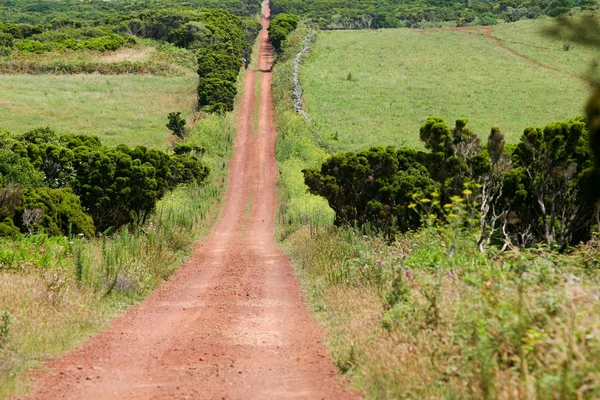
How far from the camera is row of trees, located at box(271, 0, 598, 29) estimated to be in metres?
110

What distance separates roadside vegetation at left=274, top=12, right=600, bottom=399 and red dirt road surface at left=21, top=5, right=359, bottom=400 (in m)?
0.45

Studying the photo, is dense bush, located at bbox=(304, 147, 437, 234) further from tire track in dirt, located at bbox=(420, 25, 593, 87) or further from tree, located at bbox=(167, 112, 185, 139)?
tire track in dirt, located at bbox=(420, 25, 593, 87)

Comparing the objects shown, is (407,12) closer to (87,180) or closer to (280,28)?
(280,28)

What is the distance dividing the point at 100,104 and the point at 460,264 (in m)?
51.8

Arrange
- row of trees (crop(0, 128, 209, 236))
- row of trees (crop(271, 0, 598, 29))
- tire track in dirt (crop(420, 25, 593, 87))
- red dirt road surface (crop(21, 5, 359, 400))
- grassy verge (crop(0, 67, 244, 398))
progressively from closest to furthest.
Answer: red dirt road surface (crop(21, 5, 359, 400)), grassy verge (crop(0, 67, 244, 398)), row of trees (crop(0, 128, 209, 236)), tire track in dirt (crop(420, 25, 593, 87)), row of trees (crop(271, 0, 598, 29))

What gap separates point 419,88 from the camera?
65.9m

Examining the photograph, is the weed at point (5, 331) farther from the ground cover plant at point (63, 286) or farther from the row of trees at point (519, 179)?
the row of trees at point (519, 179)

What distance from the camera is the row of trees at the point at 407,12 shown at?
110 m

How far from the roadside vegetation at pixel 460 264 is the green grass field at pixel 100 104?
18.6m

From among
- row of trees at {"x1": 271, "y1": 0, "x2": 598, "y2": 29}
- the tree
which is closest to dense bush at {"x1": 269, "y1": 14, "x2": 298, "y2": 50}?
row of trees at {"x1": 271, "y1": 0, "x2": 598, "y2": 29}

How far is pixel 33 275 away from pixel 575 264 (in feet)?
25.2

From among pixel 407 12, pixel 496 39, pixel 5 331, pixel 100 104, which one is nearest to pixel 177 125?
pixel 100 104

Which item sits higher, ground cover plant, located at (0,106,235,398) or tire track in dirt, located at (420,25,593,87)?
tire track in dirt, located at (420,25,593,87)

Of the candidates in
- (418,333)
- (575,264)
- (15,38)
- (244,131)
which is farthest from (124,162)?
(15,38)
